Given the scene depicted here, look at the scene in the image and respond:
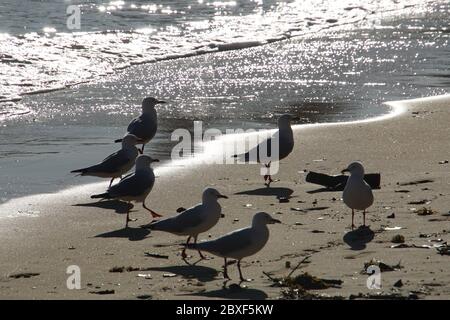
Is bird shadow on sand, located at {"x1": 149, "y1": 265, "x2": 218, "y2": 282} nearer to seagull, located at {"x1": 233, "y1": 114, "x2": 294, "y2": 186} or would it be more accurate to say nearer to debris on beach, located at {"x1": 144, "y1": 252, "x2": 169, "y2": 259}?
debris on beach, located at {"x1": 144, "y1": 252, "x2": 169, "y2": 259}

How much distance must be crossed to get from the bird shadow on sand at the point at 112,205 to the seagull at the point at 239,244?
255 centimetres

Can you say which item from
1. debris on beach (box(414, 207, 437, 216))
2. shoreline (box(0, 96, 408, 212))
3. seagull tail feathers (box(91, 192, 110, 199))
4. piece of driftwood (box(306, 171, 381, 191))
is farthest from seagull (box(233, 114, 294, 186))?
debris on beach (box(414, 207, 437, 216))

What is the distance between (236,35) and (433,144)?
38.1 ft

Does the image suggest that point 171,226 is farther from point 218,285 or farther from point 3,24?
point 3,24

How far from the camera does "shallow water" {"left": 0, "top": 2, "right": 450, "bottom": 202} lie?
44.3 feet

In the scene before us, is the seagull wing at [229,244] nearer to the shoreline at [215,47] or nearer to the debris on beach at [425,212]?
the debris on beach at [425,212]

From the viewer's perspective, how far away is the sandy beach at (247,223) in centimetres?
772

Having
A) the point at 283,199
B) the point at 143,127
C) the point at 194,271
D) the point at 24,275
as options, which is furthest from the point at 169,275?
the point at 143,127

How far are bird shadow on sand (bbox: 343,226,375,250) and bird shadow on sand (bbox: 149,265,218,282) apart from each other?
3.90ft

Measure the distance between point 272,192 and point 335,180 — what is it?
0.67 m

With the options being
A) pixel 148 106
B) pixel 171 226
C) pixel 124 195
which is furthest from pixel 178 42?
pixel 171 226

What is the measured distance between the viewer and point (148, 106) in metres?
14.2

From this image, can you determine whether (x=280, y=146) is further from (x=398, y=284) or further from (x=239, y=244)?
(x=398, y=284)

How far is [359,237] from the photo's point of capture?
29.5ft
